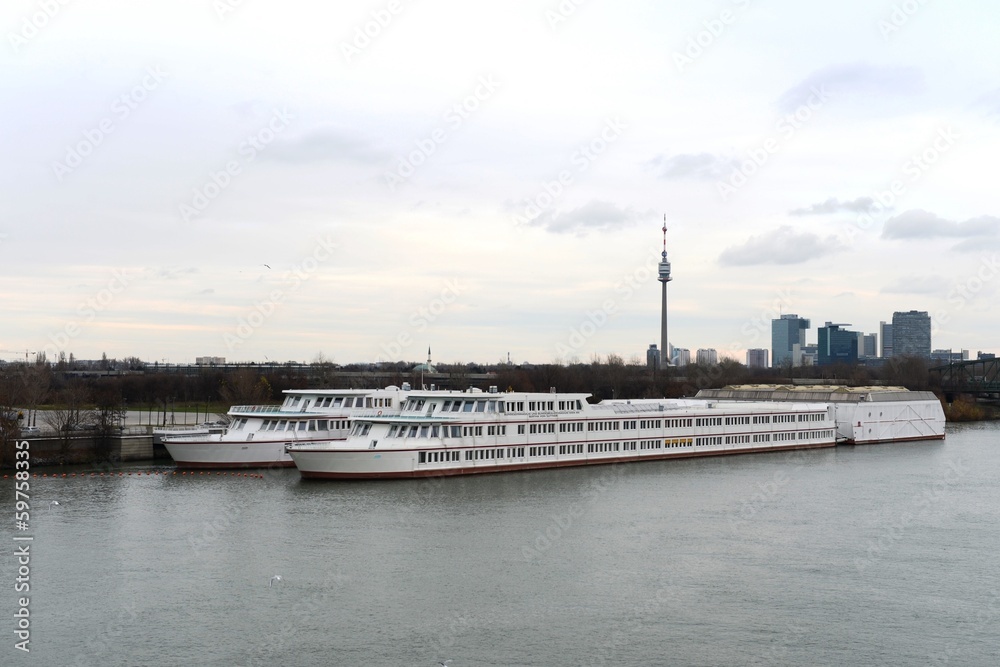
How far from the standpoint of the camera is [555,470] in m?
59.1

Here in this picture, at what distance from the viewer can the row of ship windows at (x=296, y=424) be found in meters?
60.6

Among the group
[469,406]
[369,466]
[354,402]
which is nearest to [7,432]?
[354,402]

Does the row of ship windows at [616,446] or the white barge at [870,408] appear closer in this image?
the row of ship windows at [616,446]

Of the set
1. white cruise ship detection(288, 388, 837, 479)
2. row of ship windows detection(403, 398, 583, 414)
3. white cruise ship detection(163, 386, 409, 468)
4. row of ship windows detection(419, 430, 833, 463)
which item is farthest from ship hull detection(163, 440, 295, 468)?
row of ship windows detection(419, 430, 833, 463)

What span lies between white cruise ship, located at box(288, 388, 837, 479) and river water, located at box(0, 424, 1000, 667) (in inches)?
70.1

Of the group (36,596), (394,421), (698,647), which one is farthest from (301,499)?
(698,647)

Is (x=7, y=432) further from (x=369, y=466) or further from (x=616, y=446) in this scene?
(x=616, y=446)

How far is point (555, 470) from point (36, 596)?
34.9 metres

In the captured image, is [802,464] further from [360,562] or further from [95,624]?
[95,624]

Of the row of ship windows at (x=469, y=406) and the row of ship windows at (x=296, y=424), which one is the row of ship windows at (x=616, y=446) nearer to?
the row of ship windows at (x=469, y=406)

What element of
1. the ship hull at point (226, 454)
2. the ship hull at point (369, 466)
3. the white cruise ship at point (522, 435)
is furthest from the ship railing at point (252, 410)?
the ship hull at point (369, 466)

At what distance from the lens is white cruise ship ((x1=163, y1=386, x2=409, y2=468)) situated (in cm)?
5744

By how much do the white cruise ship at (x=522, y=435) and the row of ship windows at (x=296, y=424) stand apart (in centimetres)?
257

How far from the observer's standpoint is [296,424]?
61.0 meters
